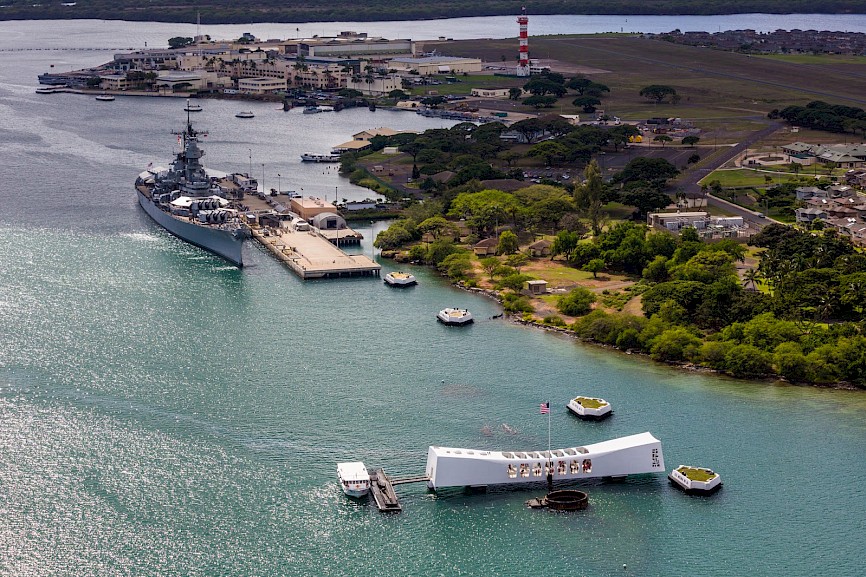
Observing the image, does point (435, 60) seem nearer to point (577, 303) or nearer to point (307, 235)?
point (307, 235)

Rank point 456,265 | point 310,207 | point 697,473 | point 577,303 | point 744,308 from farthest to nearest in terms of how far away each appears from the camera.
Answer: point 310,207
point 456,265
point 577,303
point 744,308
point 697,473

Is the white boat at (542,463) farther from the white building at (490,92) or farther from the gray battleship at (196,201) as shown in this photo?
the white building at (490,92)

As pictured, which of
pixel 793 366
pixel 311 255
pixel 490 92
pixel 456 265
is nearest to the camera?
pixel 793 366

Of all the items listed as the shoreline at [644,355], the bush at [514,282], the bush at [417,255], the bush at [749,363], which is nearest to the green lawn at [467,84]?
the bush at [417,255]

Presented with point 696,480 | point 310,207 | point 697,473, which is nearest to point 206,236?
point 310,207

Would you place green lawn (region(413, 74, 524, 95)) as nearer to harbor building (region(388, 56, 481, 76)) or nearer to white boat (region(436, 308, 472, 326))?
harbor building (region(388, 56, 481, 76))

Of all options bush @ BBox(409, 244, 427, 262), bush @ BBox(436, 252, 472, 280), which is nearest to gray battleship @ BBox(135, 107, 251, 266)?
bush @ BBox(409, 244, 427, 262)
